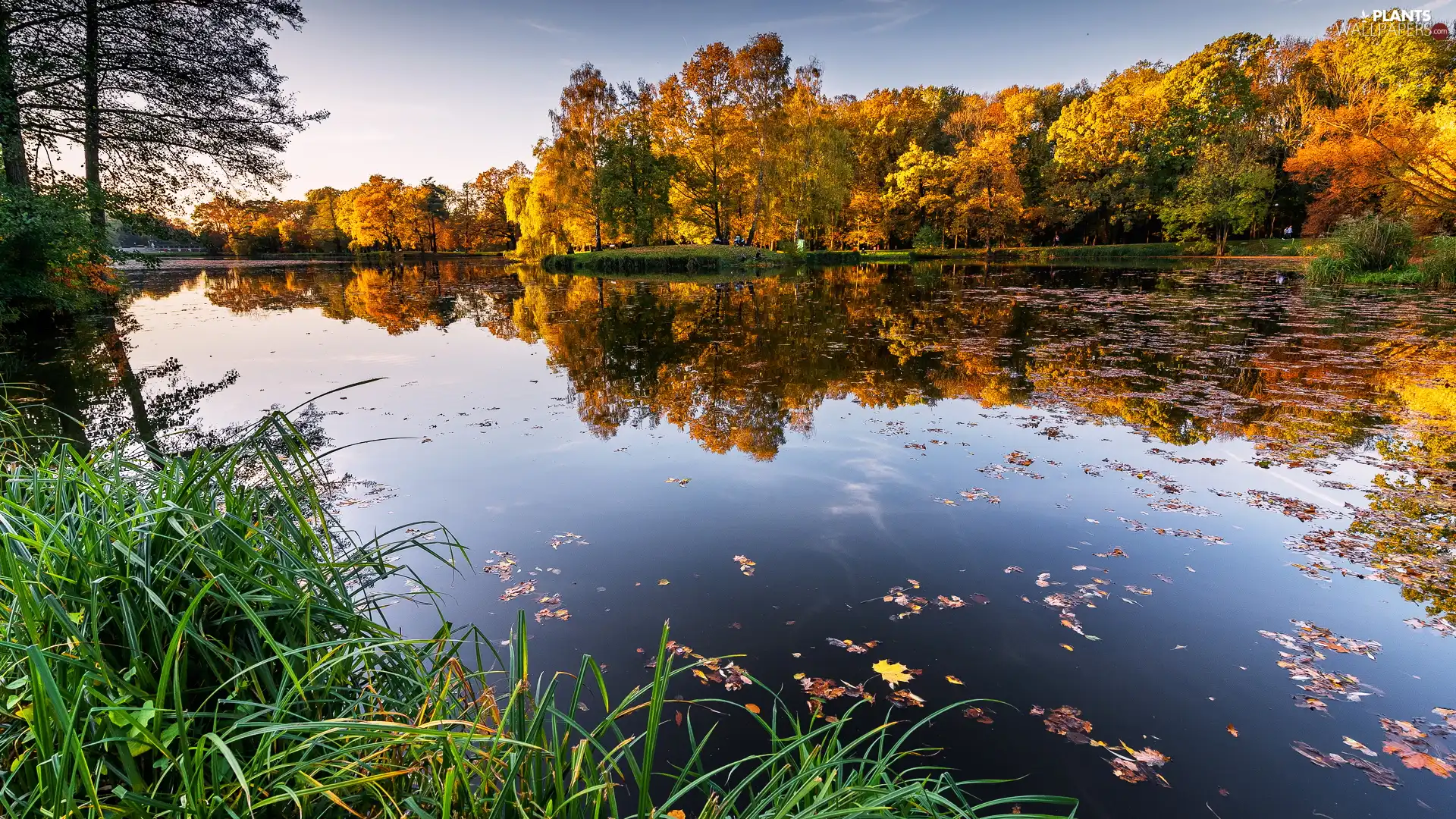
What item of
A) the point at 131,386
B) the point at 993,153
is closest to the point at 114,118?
the point at 131,386

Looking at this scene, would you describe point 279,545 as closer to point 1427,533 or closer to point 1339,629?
point 1339,629

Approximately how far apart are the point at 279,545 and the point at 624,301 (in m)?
19.7

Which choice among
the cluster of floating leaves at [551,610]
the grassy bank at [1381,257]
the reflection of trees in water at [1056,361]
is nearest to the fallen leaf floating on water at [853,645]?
the cluster of floating leaves at [551,610]

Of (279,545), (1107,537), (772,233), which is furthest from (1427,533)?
(772,233)

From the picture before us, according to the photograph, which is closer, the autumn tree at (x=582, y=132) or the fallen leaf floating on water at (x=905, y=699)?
the fallen leaf floating on water at (x=905, y=699)

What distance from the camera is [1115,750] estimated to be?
2875mm

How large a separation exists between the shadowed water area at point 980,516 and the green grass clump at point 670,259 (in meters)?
23.8

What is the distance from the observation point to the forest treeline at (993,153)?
119 ft

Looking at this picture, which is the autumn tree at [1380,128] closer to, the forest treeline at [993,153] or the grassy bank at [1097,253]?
the forest treeline at [993,153]

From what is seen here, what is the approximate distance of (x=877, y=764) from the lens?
1787mm

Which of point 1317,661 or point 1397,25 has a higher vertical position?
point 1397,25

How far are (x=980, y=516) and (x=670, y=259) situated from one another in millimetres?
32883

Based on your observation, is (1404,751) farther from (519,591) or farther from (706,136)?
(706,136)

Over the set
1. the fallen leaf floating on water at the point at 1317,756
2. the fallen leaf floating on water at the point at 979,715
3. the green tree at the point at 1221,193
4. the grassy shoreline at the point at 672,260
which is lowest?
the fallen leaf floating on water at the point at 979,715
